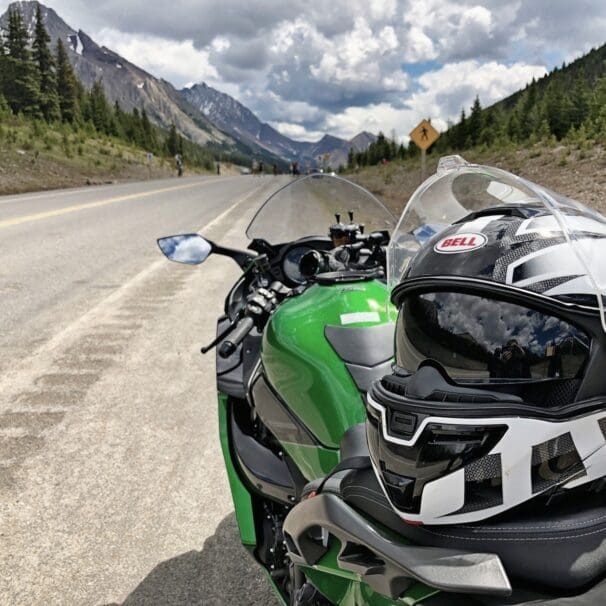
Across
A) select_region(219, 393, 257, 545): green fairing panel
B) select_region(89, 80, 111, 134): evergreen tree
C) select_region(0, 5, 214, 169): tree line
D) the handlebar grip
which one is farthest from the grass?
select_region(219, 393, 257, 545): green fairing panel

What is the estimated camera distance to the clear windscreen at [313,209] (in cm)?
284

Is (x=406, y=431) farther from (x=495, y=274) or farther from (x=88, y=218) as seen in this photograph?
(x=88, y=218)

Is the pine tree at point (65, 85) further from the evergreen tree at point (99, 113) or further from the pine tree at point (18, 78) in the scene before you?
the pine tree at point (18, 78)

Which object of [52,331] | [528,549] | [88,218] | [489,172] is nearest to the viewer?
[528,549]

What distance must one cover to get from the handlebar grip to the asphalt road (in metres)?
0.97

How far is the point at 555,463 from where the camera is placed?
Answer: 94 cm

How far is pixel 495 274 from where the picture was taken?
101 centimetres

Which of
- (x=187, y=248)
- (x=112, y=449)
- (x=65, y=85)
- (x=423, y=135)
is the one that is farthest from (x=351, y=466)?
(x=65, y=85)

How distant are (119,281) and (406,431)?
660 centimetres

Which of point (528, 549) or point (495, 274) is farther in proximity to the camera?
point (495, 274)

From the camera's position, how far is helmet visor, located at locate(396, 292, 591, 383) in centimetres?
97

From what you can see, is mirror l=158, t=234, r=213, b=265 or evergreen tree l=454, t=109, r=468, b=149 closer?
mirror l=158, t=234, r=213, b=265

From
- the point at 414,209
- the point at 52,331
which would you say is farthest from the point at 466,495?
the point at 52,331

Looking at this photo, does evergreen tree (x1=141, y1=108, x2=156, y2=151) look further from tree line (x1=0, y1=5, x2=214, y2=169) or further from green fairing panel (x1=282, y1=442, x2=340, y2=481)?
green fairing panel (x1=282, y1=442, x2=340, y2=481)
